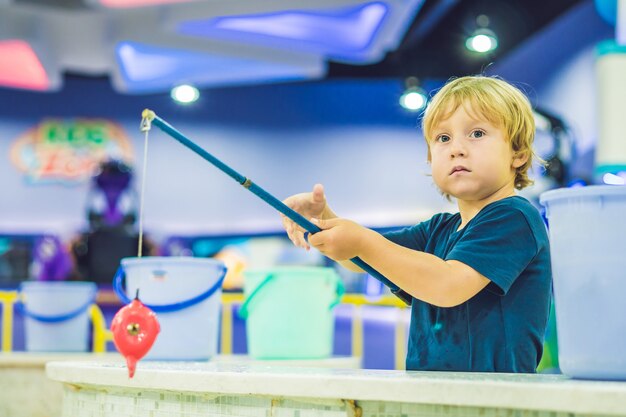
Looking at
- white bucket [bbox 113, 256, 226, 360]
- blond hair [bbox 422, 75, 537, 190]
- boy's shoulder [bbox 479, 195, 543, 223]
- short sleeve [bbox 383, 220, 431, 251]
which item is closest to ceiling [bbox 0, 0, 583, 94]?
white bucket [bbox 113, 256, 226, 360]

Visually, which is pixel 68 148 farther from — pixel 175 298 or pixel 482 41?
pixel 175 298

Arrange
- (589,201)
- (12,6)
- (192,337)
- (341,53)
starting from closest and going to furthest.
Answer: (589,201)
(192,337)
(12,6)
(341,53)

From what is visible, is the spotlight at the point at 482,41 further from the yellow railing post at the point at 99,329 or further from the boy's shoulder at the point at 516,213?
the boy's shoulder at the point at 516,213

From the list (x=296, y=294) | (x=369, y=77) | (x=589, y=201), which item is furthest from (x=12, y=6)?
(x=589, y=201)

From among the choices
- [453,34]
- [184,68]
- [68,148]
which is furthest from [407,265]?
[68,148]

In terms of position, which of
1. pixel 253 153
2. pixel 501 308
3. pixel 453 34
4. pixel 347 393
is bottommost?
pixel 347 393

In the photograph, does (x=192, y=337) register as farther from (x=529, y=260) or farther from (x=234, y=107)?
(x=234, y=107)

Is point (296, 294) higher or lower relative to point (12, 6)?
lower

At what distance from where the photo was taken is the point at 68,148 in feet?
26.7

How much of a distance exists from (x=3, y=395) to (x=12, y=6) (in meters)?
4.03

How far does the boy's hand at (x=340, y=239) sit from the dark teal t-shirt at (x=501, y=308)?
0.50 feet

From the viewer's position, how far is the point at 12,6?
5.97 m

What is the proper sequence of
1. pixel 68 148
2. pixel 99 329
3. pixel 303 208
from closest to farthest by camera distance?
pixel 303 208 < pixel 99 329 < pixel 68 148

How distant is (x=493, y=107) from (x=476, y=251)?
0.27 m
